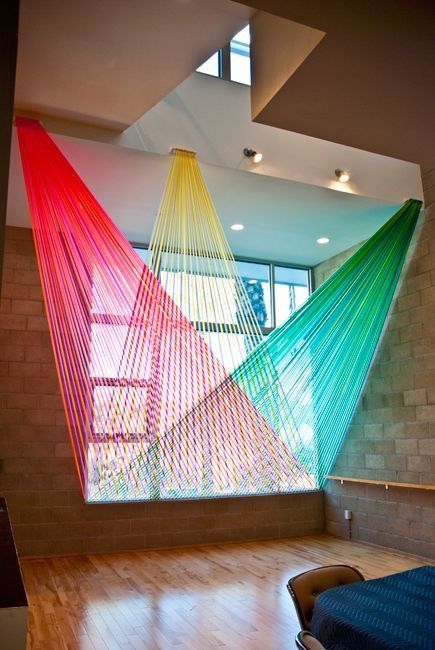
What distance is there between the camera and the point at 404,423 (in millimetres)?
5969

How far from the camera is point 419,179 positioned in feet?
19.6

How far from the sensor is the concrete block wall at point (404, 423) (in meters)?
5.63

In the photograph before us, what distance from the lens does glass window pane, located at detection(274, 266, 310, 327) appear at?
25.1 ft

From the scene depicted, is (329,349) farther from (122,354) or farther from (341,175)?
(122,354)

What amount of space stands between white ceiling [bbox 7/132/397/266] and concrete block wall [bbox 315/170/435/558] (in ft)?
3.03

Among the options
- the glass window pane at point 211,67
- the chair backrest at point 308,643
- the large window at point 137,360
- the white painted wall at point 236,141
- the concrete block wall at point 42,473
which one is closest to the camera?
the chair backrest at point 308,643

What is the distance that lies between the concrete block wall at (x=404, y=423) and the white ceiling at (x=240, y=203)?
92 cm

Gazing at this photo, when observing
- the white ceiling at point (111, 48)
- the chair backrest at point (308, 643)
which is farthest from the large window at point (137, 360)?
the chair backrest at point (308, 643)

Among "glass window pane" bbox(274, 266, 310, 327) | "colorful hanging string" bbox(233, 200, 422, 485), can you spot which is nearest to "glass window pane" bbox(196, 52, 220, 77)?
"colorful hanging string" bbox(233, 200, 422, 485)

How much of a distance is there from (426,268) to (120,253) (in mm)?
3453

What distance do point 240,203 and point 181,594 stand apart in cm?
382

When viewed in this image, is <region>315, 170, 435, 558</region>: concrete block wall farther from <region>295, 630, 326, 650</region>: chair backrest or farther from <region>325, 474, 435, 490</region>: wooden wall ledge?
<region>295, 630, 326, 650</region>: chair backrest

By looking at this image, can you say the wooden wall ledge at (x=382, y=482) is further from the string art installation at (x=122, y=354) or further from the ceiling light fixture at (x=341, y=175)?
A: the ceiling light fixture at (x=341, y=175)

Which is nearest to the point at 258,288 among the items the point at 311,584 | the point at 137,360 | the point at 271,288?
the point at 271,288
